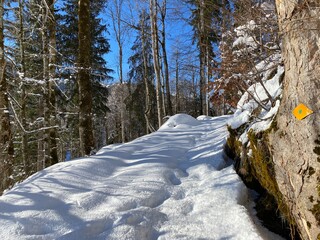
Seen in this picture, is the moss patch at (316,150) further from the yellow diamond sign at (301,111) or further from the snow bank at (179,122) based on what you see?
the snow bank at (179,122)

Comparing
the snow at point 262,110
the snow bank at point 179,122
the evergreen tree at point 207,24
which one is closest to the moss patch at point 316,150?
the snow at point 262,110

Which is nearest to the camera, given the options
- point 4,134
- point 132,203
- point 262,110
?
point 132,203

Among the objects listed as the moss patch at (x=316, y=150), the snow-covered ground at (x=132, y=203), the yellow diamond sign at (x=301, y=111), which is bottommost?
the snow-covered ground at (x=132, y=203)

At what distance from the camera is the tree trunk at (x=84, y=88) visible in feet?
17.2

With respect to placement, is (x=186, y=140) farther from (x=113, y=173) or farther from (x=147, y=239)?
(x=147, y=239)

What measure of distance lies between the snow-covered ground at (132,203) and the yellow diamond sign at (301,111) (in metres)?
1.20

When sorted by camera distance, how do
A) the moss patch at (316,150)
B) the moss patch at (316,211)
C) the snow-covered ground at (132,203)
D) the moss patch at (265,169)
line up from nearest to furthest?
the moss patch at (316,211) → the moss patch at (316,150) → the snow-covered ground at (132,203) → the moss patch at (265,169)

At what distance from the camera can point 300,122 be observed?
2.26 meters

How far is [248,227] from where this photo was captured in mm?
2512

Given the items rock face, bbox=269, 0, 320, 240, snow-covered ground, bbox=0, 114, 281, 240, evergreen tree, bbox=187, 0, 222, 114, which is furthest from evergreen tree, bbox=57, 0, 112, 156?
rock face, bbox=269, 0, 320, 240

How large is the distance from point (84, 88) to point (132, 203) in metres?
3.27

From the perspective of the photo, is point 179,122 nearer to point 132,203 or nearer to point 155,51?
point 155,51

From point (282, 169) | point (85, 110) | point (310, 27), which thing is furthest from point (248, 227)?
point (85, 110)

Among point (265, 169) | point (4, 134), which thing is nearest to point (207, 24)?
point (265, 169)
